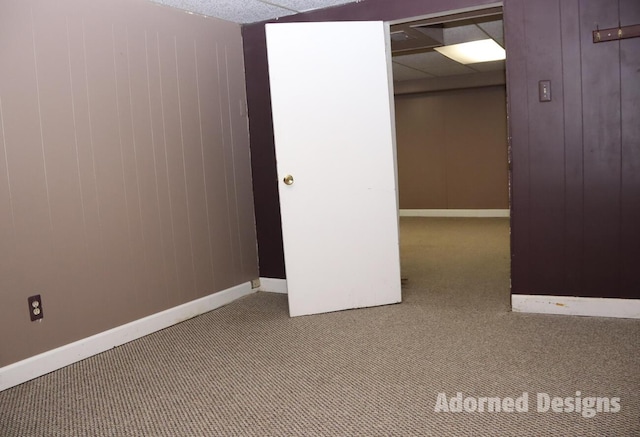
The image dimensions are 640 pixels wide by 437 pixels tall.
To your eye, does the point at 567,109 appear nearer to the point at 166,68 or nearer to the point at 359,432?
the point at 359,432

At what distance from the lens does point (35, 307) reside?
2.75 meters

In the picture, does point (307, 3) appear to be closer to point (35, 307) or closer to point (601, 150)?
point (601, 150)

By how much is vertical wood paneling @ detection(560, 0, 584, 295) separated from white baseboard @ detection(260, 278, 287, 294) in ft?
6.78

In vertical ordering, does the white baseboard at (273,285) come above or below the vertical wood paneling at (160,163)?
below

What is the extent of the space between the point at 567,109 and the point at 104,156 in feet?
9.25

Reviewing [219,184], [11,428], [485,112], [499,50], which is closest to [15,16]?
[219,184]

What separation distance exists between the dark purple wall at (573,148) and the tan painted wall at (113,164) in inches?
67.2

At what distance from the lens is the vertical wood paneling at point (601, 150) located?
3.12 m

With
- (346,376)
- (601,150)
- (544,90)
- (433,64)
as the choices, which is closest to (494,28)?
(433,64)

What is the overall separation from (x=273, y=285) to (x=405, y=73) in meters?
4.74

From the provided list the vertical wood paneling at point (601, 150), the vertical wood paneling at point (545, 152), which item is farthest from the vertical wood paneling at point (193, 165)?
the vertical wood paneling at point (601, 150)

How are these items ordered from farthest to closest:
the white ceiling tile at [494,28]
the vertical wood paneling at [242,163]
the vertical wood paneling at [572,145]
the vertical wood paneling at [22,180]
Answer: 1. the white ceiling tile at [494,28]
2. the vertical wood paneling at [242,163]
3. the vertical wood paneling at [572,145]
4. the vertical wood paneling at [22,180]

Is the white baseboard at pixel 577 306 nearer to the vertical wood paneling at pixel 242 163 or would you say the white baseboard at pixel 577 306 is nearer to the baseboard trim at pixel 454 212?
the vertical wood paneling at pixel 242 163

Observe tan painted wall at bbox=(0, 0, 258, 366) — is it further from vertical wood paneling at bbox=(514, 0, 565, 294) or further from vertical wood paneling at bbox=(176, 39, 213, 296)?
vertical wood paneling at bbox=(514, 0, 565, 294)
